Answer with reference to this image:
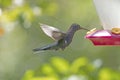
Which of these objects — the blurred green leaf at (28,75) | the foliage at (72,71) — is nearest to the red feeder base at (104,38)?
the foliage at (72,71)

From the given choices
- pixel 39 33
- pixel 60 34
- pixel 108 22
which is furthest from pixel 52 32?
pixel 39 33

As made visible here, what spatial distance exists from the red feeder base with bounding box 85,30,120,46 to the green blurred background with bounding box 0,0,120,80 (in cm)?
96

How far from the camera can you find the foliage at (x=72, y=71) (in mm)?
1719

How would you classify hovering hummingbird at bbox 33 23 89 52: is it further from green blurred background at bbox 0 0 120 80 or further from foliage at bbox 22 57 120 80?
green blurred background at bbox 0 0 120 80

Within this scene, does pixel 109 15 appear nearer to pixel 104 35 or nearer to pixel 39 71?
pixel 104 35

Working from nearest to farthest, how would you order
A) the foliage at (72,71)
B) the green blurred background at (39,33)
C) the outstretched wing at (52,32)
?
the outstretched wing at (52,32), the foliage at (72,71), the green blurred background at (39,33)

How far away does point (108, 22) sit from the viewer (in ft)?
3.29

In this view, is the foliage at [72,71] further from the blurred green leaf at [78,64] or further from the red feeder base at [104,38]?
the red feeder base at [104,38]

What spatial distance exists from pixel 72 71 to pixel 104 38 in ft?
2.87

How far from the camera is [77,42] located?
1.91 meters

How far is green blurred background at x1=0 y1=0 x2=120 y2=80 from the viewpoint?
73.7 inches

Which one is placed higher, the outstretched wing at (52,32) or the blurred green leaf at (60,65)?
the outstretched wing at (52,32)

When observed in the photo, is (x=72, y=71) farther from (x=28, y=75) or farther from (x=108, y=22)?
(x=108, y=22)

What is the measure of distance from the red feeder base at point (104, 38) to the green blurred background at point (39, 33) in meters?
0.96
